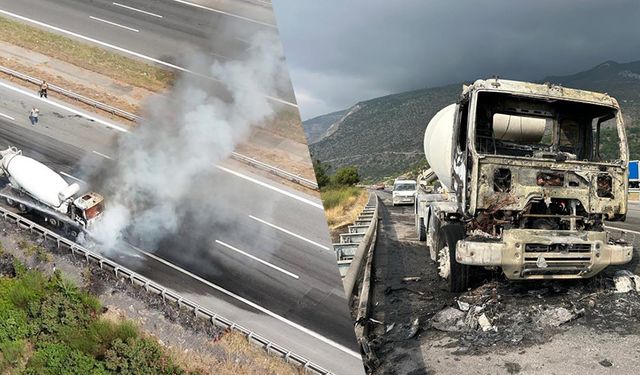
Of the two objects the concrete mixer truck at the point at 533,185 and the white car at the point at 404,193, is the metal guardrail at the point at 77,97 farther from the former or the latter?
the white car at the point at 404,193

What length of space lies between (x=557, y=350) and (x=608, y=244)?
2564 millimetres

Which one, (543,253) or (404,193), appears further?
(404,193)

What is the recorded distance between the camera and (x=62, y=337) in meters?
6.31

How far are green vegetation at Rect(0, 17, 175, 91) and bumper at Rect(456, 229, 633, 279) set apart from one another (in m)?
8.35

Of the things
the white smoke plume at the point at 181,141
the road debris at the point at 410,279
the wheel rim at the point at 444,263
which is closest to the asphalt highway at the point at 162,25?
the white smoke plume at the point at 181,141

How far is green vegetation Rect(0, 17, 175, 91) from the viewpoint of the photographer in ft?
36.8

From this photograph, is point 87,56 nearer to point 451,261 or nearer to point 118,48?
point 118,48

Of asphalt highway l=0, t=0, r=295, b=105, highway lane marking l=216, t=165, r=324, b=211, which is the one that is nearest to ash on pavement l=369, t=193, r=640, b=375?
highway lane marking l=216, t=165, r=324, b=211

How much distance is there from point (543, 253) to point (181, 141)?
24.5 feet

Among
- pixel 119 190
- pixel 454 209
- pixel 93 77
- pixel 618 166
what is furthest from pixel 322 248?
pixel 93 77

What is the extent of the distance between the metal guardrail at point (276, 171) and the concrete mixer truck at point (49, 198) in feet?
9.75

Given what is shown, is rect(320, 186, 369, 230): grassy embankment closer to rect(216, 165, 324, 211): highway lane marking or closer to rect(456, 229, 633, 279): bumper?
rect(216, 165, 324, 211): highway lane marking

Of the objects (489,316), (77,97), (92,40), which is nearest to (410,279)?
(489,316)

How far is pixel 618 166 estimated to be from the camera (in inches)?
272
